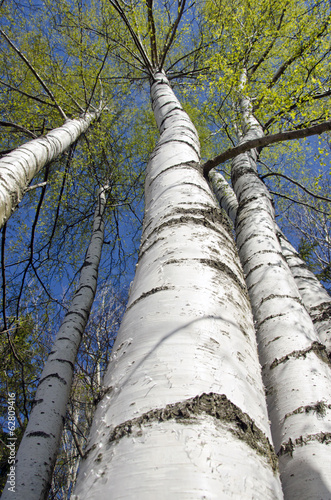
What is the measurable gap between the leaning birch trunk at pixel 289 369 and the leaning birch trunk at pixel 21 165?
1772 millimetres

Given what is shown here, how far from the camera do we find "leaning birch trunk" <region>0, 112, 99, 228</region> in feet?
5.97

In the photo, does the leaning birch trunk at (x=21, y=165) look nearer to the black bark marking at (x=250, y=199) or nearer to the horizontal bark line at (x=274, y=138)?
the horizontal bark line at (x=274, y=138)

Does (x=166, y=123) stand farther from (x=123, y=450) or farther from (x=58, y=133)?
(x=123, y=450)

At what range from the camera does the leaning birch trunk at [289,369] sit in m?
1.12

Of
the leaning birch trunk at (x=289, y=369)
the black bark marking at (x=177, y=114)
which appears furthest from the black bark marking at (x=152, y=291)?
the black bark marking at (x=177, y=114)

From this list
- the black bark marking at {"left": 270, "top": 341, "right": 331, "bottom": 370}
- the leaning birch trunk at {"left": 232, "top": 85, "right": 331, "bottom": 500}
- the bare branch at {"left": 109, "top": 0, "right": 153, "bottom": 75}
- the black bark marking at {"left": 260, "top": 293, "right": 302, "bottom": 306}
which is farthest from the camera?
the bare branch at {"left": 109, "top": 0, "right": 153, "bottom": 75}

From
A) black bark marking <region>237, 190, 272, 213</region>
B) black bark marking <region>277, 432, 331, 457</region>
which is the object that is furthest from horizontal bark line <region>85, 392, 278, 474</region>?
black bark marking <region>237, 190, 272, 213</region>

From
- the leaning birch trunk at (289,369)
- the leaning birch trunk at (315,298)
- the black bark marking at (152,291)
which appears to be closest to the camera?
the black bark marking at (152,291)

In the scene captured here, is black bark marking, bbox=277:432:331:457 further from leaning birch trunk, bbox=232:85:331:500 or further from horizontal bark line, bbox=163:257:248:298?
horizontal bark line, bbox=163:257:248:298

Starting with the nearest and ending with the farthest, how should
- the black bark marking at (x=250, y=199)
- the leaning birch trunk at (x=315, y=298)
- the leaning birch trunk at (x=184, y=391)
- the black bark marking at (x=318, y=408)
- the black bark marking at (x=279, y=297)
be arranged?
the leaning birch trunk at (x=184, y=391)
the black bark marking at (x=318, y=408)
the black bark marking at (x=279, y=297)
the leaning birch trunk at (x=315, y=298)
the black bark marking at (x=250, y=199)

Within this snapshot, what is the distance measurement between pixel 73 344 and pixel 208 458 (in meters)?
2.58

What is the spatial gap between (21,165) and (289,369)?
2.28m

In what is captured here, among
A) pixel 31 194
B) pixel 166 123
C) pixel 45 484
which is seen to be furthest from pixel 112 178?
pixel 45 484

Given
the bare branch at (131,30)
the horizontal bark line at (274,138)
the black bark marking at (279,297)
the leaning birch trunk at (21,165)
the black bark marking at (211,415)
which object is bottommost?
the black bark marking at (211,415)
